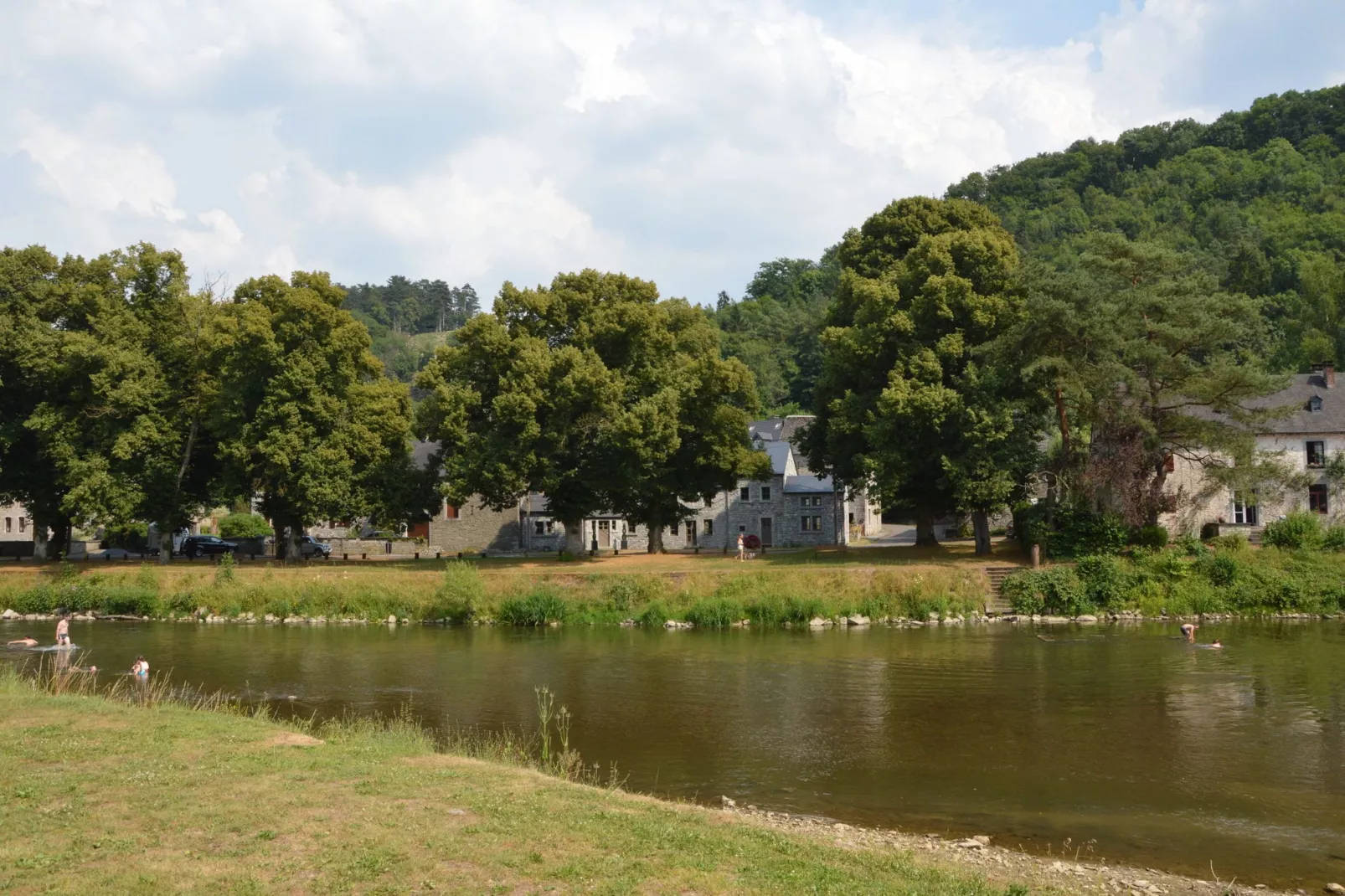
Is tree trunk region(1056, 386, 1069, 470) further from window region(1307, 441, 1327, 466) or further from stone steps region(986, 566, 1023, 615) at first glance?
window region(1307, 441, 1327, 466)

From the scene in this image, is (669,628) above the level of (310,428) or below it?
below

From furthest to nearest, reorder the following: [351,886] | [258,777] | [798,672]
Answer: [798,672]
[258,777]
[351,886]

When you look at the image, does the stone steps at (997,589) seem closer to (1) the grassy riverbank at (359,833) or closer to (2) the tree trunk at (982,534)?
(2) the tree trunk at (982,534)

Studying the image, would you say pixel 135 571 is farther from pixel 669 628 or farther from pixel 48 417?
pixel 669 628

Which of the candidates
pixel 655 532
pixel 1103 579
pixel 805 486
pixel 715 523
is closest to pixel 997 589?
pixel 1103 579

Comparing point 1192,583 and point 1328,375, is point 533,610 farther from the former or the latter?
point 1328,375

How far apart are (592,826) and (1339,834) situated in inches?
423

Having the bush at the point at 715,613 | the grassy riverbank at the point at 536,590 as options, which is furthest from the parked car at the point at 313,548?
the bush at the point at 715,613

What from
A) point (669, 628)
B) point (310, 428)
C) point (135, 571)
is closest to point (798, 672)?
point (669, 628)

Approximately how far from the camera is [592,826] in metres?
12.4

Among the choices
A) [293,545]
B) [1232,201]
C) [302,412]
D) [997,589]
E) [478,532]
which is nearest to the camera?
[997,589]

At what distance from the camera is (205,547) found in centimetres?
6238

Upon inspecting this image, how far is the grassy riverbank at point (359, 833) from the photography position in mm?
10273

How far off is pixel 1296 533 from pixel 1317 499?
11.7m
